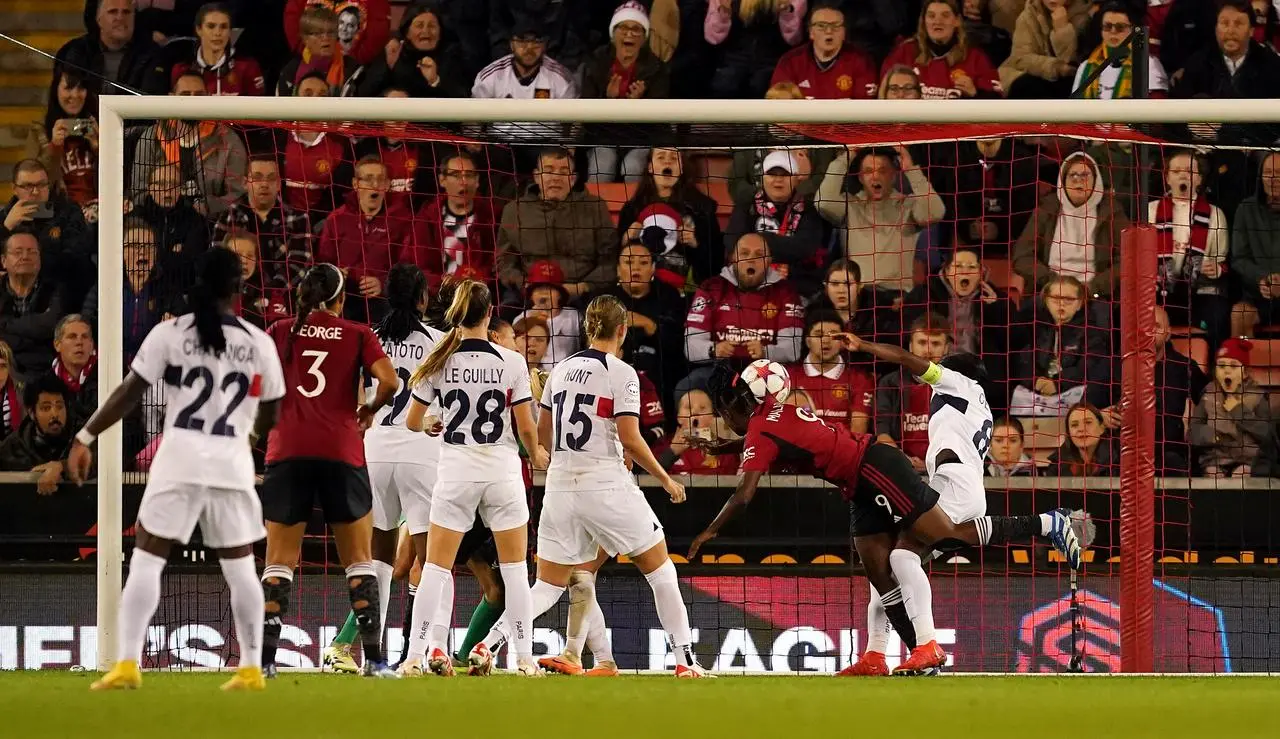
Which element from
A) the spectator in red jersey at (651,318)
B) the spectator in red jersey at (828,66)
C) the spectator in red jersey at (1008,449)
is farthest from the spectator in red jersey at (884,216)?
the spectator in red jersey at (651,318)

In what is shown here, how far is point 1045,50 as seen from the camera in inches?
538

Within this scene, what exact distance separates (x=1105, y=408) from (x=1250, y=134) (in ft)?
6.91

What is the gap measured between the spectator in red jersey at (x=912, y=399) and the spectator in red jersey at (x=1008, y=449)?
448mm

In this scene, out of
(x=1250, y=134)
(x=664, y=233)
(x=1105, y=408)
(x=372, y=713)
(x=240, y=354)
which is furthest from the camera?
(x=664, y=233)

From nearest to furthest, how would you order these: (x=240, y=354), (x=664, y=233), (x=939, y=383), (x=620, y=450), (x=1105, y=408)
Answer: (x=240, y=354) → (x=620, y=450) → (x=939, y=383) → (x=1105, y=408) → (x=664, y=233)

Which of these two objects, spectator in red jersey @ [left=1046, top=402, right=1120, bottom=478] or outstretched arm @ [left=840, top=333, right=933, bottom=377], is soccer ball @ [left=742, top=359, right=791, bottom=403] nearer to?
outstretched arm @ [left=840, top=333, right=933, bottom=377]

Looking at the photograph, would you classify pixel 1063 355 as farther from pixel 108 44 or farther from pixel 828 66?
pixel 108 44

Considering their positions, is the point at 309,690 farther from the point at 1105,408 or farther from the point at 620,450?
the point at 1105,408

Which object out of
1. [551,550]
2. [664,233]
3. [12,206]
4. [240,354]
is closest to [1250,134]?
[664,233]

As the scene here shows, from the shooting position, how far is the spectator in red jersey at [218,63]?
14.2m

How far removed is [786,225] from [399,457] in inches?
164

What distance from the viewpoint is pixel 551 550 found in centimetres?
916

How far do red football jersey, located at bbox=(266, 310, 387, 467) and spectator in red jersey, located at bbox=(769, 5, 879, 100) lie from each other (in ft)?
20.3

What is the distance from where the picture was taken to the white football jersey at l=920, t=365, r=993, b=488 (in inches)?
387
